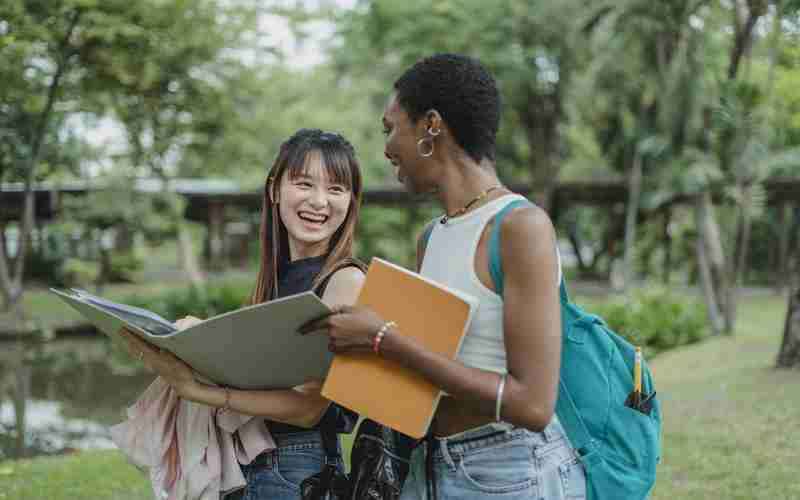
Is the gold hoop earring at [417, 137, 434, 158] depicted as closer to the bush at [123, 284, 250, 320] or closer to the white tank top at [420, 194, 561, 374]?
the white tank top at [420, 194, 561, 374]

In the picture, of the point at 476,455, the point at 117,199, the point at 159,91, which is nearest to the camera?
the point at 476,455

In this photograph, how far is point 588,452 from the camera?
1.74 meters

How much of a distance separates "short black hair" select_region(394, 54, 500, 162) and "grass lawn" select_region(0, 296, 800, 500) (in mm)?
3869

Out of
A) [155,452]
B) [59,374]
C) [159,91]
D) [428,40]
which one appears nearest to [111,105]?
[159,91]

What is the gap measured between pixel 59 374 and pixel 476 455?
483 inches

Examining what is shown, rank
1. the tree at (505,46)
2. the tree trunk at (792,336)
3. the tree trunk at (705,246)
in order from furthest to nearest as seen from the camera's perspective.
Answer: the tree at (505,46) → the tree trunk at (705,246) → the tree trunk at (792,336)

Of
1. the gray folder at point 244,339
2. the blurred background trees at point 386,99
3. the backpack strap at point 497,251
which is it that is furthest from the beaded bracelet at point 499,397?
the blurred background trees at point 386,99

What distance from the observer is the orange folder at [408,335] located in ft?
5.02

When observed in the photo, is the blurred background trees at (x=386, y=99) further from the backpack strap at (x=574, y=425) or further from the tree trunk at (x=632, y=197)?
the backpack strap at (x=574, y=425)

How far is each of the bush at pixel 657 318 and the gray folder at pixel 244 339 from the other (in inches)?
449

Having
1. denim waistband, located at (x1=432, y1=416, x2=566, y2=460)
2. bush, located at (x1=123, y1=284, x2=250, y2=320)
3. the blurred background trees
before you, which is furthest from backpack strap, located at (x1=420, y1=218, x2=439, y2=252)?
bush, located at (x1=123, y1=284, x2=250, y2=320)

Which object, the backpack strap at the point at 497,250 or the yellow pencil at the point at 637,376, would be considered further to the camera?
the yellow pencil at the point at 637,376

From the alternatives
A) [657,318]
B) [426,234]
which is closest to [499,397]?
[426,234]

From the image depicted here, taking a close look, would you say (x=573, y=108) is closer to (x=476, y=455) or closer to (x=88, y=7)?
(x=88, y=7)
